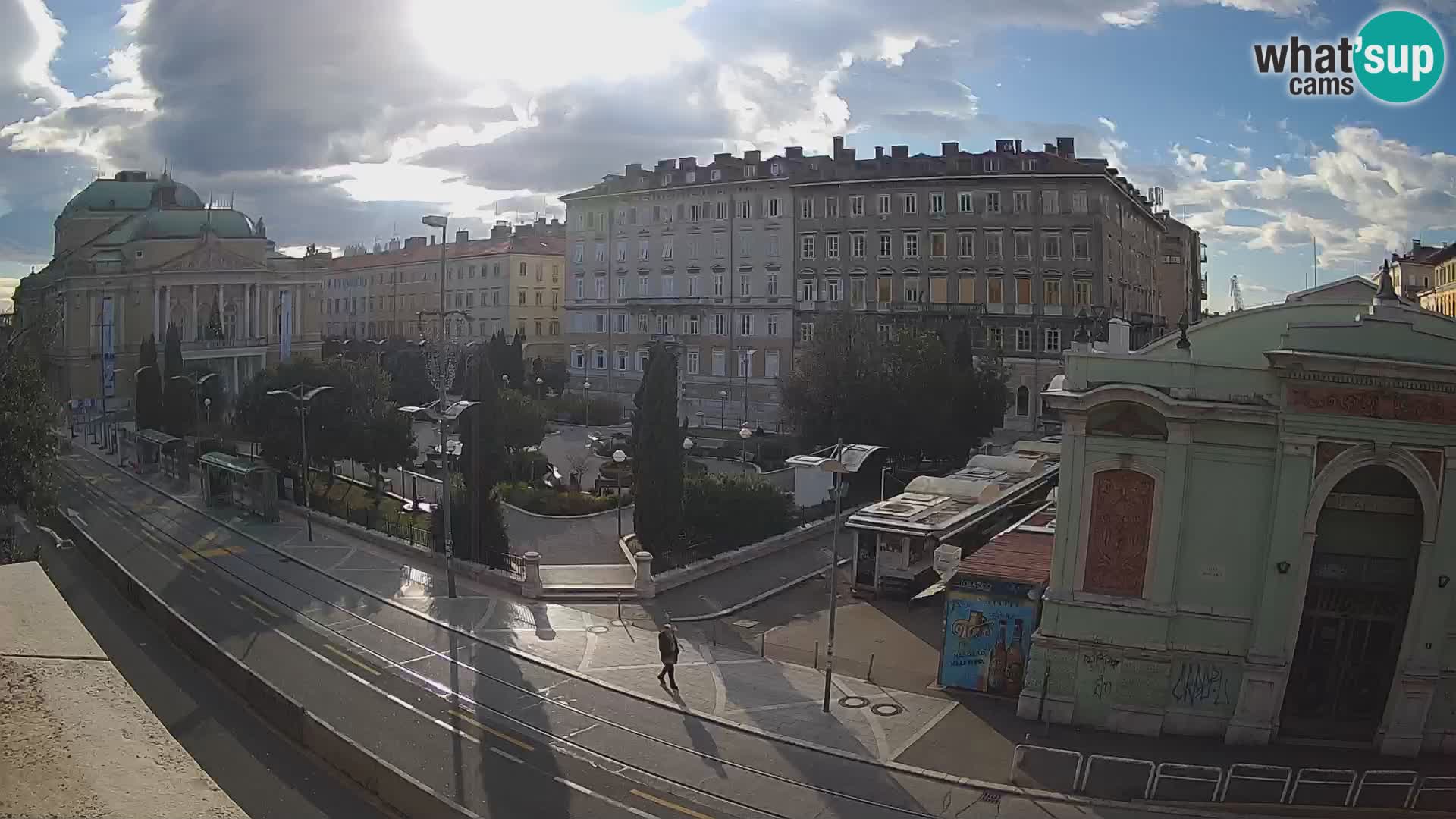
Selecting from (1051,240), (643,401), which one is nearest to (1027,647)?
(643,401)

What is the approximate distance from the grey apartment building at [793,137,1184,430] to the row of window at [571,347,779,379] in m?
3.29

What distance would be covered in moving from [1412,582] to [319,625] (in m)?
23.8

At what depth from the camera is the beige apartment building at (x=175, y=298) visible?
276 ft

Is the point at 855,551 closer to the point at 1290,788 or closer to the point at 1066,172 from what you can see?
the point at 1290,788

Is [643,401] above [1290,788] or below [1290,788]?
above

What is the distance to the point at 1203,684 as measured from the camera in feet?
66.1

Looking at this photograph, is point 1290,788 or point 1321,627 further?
point 1321,627

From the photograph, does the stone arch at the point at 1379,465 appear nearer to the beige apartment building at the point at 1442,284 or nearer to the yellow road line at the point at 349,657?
the yellow road line at the point at 349,657

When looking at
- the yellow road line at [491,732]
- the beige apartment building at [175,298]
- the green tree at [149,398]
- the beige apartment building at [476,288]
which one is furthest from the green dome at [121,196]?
the yellow road line at [491,732]

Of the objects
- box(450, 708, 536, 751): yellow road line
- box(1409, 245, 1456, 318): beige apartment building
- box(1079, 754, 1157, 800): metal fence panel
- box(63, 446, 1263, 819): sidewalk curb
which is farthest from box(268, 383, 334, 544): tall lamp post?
box(1409, 245, 1456, 318): beige apartment building

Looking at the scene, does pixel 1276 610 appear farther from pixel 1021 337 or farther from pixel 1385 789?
pixel 1021 337

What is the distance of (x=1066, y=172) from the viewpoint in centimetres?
6272

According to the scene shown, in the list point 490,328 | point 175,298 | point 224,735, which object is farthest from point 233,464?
point 490,328

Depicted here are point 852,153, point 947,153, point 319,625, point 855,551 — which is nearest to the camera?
point 319,625
